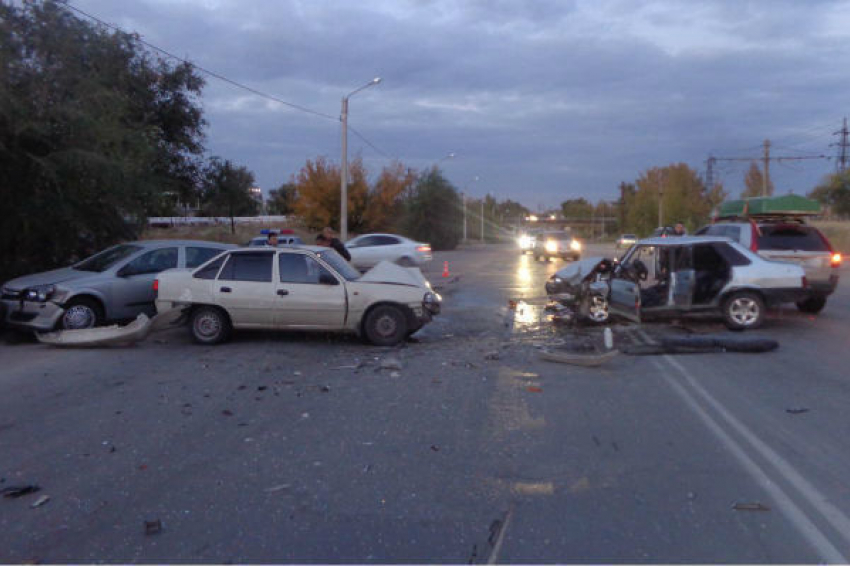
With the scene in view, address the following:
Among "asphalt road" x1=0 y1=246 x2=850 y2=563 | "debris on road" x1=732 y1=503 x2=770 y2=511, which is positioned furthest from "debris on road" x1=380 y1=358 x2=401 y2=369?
"debris on road" x1=732 y1=503 x2=770 y2=511

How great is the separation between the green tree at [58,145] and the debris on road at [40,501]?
853 centimetres

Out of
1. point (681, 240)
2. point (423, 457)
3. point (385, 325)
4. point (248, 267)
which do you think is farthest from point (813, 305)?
point (423, 457)

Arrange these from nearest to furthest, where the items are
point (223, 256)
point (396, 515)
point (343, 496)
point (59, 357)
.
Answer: point (396, 515) → point (343, 496) → point (59, 357) → point (223, 256)

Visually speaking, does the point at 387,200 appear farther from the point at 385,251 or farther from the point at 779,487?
the point at 779,487

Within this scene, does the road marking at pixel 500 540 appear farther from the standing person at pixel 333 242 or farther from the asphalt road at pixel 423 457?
the standing person at pixel 333 242

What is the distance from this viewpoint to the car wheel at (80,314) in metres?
10.9

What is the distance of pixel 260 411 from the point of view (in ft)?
22.9

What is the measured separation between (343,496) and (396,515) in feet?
1.56

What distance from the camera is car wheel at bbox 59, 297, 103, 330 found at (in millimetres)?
10930

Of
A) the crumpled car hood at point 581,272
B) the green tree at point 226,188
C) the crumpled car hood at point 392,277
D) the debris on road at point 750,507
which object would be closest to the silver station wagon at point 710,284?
the crumpled car hood at point 581,272

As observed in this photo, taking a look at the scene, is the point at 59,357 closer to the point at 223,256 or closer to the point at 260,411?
the point at 223,256

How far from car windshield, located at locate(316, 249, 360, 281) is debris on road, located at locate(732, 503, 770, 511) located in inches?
274

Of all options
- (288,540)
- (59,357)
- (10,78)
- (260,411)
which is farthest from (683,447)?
(10,78)

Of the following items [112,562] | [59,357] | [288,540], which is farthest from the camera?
[59,357]
